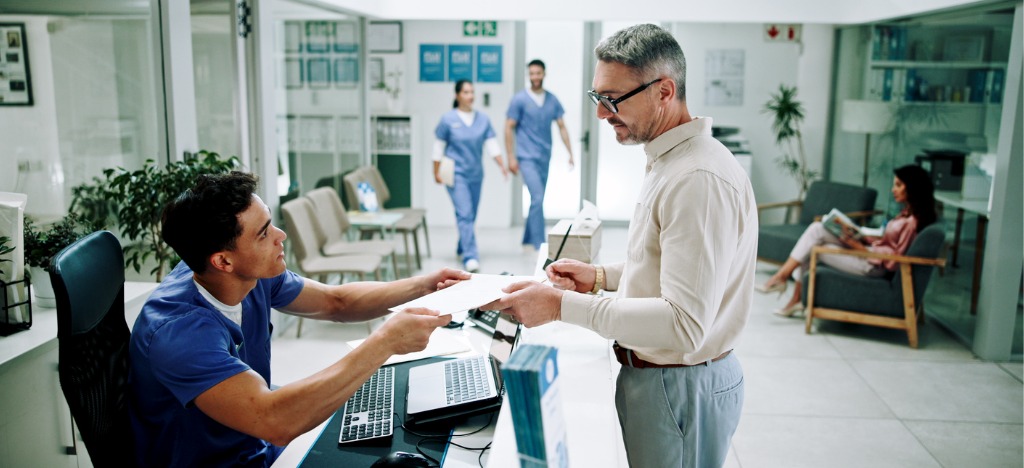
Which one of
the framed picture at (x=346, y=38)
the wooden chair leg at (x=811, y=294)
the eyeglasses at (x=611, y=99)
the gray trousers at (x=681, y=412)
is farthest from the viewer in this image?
the framed picture at (x=346, y=38)

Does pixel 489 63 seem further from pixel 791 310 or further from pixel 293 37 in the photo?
pixel 791 310

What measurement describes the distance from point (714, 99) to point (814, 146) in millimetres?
1051

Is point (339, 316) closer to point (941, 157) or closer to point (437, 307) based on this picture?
point (437, 307)

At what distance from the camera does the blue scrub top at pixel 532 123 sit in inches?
273

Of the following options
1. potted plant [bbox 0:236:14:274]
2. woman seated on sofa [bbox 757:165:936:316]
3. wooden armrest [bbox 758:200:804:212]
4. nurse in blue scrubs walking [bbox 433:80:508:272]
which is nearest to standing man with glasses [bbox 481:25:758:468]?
potted plant [bbox 0:236:14:274]

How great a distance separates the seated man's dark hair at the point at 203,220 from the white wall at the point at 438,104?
611 centimetres

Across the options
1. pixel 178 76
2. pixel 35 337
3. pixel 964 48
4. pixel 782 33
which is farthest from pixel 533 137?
pixel 35 337

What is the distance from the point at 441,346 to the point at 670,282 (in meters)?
0.98

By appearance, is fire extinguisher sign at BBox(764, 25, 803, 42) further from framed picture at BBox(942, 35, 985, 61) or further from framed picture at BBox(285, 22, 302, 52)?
framed picture at BBox(285, 22, 302, 52)

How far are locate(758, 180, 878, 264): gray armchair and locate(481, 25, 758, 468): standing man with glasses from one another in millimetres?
4413

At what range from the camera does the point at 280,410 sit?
1568 millimetres

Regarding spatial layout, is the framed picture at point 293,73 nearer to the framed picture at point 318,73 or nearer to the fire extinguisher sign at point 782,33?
the framed picture at point 318,73

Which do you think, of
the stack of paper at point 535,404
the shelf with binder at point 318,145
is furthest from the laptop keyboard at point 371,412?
the shelf with binder at point 318,145

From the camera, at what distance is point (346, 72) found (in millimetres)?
6527
